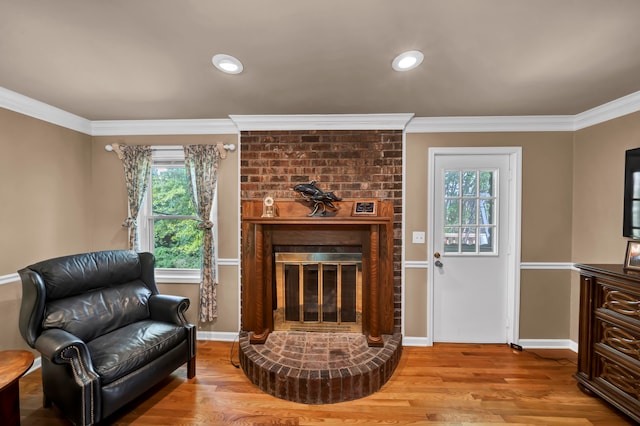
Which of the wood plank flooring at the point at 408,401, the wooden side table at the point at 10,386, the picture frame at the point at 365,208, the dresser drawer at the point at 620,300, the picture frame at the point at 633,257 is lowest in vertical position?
the wood plank flooring at the point at 408,401

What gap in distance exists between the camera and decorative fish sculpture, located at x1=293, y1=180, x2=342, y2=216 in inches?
98.3

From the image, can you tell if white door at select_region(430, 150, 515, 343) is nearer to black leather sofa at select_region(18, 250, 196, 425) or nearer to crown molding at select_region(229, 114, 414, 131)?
crown molding at select_region(229, 114, 414, 131)

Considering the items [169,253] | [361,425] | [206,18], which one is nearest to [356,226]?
[361,425]

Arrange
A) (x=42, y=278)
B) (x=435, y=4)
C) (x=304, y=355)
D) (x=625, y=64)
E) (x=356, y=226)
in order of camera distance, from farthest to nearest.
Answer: (x=356, y=226) < (x=304, y=355) < (x=42, y=278) < (x=625, y=64) < (x=435, y=4)

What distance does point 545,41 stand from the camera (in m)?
1.54

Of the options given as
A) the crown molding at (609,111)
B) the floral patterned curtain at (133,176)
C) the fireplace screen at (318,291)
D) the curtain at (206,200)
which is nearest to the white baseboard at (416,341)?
the fireplace screen at (318,291)

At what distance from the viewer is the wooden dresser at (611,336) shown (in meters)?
1.74

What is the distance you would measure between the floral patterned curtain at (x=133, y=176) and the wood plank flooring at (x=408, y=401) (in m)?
1.45

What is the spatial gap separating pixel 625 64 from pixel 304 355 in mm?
3129

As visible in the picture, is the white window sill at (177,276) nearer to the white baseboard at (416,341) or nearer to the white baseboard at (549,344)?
the white baseboard at (416,341)

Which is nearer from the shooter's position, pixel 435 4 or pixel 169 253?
pixel 435 4

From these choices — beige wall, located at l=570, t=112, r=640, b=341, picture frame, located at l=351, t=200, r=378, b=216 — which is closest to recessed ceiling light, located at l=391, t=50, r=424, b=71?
picture frame, located at l=351, t=200, r=378, b=216

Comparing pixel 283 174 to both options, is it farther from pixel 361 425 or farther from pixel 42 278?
pixel 361 425

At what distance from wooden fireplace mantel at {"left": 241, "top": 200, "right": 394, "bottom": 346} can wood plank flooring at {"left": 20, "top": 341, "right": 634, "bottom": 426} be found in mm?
445
